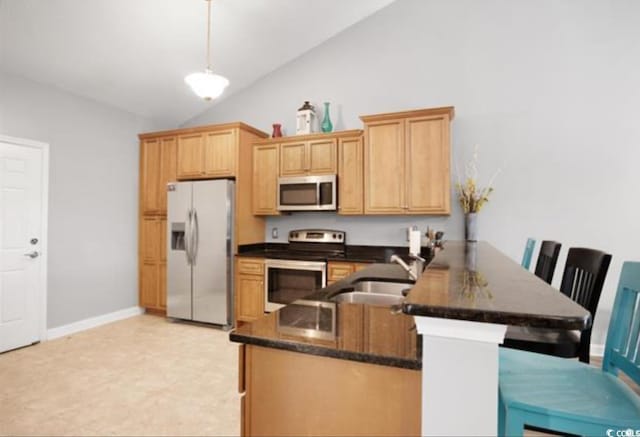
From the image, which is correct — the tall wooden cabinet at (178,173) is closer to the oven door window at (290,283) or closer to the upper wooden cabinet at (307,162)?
the upper wooden cabinet at (307,162)

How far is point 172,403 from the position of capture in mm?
2279

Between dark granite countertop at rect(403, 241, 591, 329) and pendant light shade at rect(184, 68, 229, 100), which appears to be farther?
pendant light shade at rect(184, 68, 229, 100)

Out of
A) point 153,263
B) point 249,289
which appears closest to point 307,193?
point 249,289

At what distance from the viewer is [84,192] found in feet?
12.7

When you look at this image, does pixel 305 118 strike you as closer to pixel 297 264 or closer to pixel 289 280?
pixel 297 264

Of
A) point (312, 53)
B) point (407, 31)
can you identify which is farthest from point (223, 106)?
point (407, 31)

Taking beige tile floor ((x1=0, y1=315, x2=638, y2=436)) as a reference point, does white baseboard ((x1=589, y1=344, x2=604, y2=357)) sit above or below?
above

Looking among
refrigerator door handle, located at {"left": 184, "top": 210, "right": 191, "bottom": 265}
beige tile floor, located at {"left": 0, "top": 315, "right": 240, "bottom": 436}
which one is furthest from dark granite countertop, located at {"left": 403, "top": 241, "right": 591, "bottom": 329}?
refrigerator door handle, located at {"left": 184, "top": 210, "right": 191, "bottom": 265}

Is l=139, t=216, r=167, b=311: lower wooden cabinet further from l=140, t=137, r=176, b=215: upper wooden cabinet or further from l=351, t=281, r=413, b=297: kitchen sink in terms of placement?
l=351, t=281, r=413, b=297: kitchen sink

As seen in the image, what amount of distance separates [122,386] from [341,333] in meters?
2.36

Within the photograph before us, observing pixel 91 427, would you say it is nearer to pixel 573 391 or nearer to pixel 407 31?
pixel 573 391

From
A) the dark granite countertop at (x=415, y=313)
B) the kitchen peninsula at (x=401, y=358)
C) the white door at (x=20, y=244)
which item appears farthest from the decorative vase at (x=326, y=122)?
the white door at (x=20, y=244)

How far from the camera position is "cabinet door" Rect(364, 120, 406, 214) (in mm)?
3432

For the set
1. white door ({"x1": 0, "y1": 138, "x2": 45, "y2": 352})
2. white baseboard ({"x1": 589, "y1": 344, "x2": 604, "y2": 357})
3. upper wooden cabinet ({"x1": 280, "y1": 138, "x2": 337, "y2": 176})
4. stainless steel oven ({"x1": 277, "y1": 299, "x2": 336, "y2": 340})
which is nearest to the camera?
stainless steel oven ({"x1": 277, "y1": 299, "x2": 336, "y2": 340})
